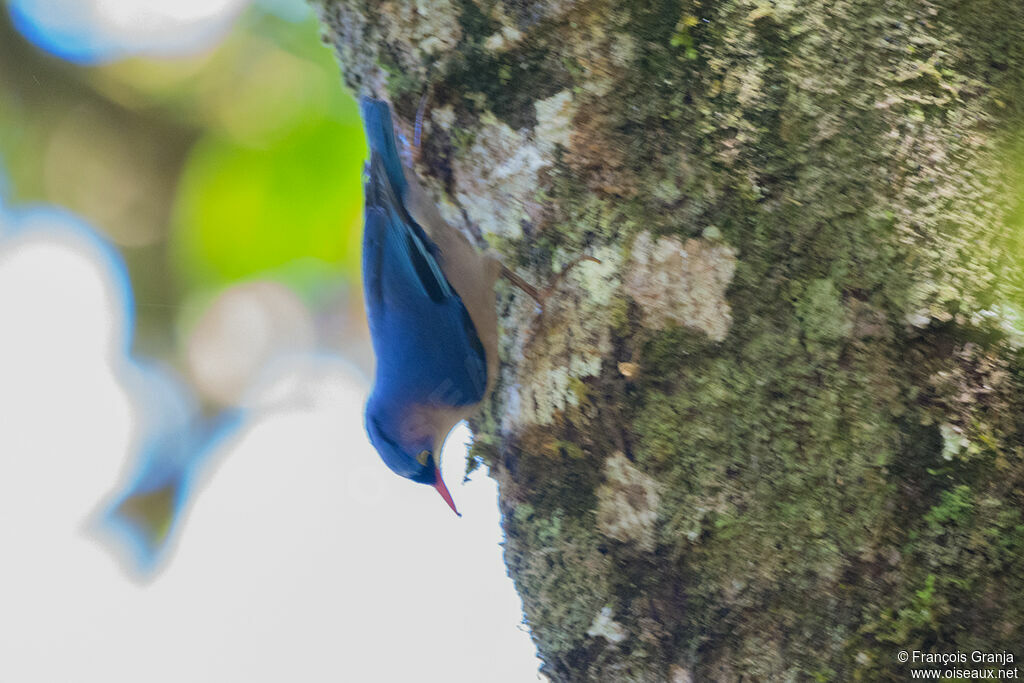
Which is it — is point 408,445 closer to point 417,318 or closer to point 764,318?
point 417,318

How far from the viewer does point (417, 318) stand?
325 centimetres

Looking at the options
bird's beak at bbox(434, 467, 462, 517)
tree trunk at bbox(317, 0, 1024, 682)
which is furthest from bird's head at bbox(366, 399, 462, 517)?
tree trunk at bbox(317, 0, 1024, 682)

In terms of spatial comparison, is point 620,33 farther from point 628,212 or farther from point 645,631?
point 645,631

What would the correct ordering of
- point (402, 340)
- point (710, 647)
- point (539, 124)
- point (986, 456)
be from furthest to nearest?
point (402, 340), point (539, 124), point (710, 647), point (986, 456)

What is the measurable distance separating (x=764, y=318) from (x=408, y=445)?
7.33 ft

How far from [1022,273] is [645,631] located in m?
1.24

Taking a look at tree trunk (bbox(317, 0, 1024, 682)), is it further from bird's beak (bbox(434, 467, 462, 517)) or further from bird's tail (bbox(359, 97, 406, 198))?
bird's beak (bbox(434, 467, 462, 517))

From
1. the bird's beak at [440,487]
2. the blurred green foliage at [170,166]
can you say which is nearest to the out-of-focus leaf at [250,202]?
the blurred green foliage at [170,166]

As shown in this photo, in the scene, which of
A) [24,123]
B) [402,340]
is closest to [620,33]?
[402,340]

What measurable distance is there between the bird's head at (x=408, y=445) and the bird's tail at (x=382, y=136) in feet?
3.99

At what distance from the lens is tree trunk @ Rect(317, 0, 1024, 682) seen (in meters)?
1.52

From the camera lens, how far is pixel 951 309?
1.52 metres

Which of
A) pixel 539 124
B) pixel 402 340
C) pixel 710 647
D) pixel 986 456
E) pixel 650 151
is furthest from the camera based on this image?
pixel 402 340

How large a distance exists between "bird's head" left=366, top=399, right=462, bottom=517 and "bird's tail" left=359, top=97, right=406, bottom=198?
122 centimetres
